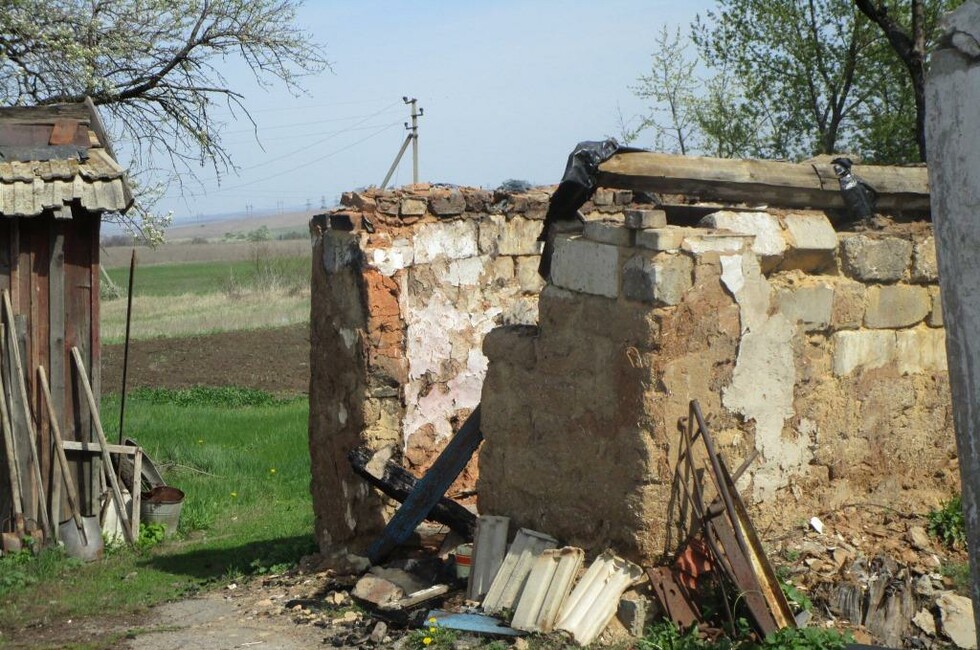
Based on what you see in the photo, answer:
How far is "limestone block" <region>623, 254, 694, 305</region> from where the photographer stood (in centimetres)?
470

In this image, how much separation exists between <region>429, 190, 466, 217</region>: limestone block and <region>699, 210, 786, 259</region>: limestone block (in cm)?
239

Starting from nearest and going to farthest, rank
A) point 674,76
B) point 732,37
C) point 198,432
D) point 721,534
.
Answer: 1. point 721,534
2. point 198,432
3. point 732,37
4. point 674,76

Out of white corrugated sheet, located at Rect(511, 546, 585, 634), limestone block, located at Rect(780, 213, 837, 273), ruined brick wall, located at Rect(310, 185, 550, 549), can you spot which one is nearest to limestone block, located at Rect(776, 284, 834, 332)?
limestone block, located at Rect(780, 213, 837, 273)

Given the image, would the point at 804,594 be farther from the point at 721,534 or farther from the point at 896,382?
the point at 896,382

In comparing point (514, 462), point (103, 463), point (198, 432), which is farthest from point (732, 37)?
point (514, 462)

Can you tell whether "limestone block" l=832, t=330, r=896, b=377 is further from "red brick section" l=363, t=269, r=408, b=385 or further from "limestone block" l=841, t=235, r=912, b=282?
"red brick section" l=363, t=269, r=408, b=385

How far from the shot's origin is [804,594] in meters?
4.80

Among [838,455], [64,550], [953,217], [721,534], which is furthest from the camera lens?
[64,550]

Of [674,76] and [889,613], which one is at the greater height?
[674,76]

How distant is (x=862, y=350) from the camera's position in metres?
5.40

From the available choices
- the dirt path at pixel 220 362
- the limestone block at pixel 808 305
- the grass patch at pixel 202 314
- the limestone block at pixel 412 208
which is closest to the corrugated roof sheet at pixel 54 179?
the limestone block at pixel 412 208

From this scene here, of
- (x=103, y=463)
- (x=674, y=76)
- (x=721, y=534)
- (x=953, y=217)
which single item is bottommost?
(x=103, y=463)

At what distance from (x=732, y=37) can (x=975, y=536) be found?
58.3 feet

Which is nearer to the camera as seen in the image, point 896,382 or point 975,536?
point 975,536
